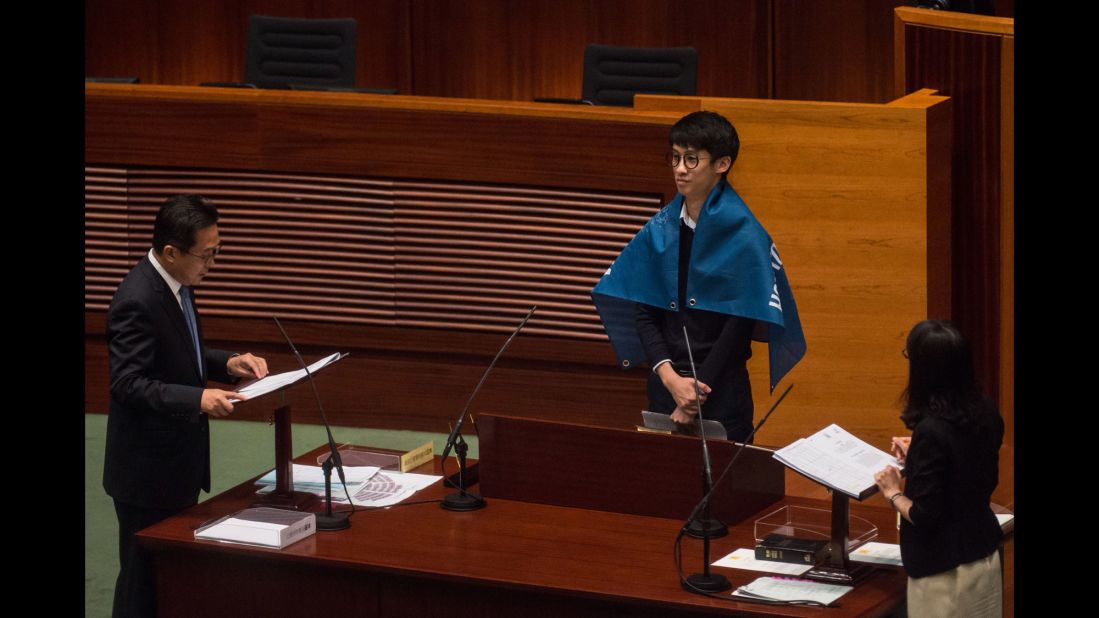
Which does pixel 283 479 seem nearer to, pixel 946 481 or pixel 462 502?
pixel 462 502

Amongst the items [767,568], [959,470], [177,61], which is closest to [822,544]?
[767,568]

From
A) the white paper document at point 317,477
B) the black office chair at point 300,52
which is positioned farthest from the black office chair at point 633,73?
the white paper document at point 317,477

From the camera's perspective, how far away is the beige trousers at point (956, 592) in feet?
9.62

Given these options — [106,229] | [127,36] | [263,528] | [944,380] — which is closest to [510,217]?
[106,229]

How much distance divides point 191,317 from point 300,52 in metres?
3.66

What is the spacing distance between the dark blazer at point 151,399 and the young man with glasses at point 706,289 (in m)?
1.14

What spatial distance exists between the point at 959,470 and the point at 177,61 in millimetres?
6510

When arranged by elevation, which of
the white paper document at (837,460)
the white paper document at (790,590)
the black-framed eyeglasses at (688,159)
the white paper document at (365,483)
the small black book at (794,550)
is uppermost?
the black-framed eyeglasses at (688,159)

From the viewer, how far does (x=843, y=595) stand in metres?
3.00

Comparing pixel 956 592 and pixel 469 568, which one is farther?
pixel 469 568

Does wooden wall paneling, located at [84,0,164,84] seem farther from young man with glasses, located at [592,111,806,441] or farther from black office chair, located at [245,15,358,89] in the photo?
young man with glasses, located at [592,111,806,441]

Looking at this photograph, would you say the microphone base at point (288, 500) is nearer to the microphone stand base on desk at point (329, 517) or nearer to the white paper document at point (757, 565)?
the microphone stand base on desk at point (329, 517)

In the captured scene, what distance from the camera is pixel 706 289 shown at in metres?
3.79

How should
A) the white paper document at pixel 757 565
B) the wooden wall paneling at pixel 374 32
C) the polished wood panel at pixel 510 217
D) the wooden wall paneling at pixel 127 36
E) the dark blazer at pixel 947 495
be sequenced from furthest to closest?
the wooden wall paneling at pixel 127 36 → the wooden wall paneling at pixel 374 32 → the polished wood panel at pixel 510 217 → the white paper document at pixel 757 565 → the dark blazer at pixel 947 495
